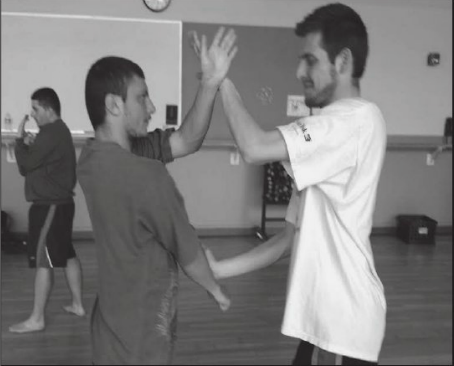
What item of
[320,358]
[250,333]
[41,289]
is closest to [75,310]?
[41,289]

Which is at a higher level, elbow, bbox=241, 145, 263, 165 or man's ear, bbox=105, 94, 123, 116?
man's ear, bbox=105, 94, 123, 116

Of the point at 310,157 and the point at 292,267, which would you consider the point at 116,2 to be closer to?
the point at 310,157

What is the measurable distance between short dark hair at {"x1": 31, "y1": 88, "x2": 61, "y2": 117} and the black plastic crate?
1024 mm

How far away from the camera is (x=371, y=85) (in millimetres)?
2055

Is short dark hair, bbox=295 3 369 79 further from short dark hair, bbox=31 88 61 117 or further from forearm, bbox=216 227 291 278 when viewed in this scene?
short dark hair, bbox=31 88 61 117

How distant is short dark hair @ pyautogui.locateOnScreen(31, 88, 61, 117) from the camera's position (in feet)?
3.55

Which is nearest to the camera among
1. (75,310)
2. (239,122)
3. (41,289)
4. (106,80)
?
(106,80)

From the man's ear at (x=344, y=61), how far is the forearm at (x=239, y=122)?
6.7 inches

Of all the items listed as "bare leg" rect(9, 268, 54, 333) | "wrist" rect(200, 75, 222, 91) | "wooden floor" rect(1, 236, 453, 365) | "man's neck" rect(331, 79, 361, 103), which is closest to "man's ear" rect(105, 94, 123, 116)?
"wrist" rect(200, 75, 222, 91)

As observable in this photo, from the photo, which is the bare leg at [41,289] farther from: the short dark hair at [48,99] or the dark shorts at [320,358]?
the dark shorts at [320,358]

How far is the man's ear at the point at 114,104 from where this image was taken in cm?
75

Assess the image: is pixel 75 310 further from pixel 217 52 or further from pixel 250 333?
pixel 217 52

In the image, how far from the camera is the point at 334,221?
955mm

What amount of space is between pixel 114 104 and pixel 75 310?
7.70ft
